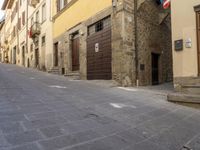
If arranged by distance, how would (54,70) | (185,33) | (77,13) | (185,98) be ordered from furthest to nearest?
1. (54,70)
2. (77,13)
3. (185,33)
4. (185,98)

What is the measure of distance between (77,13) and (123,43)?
5.25 metres

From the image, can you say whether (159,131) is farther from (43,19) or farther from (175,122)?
(43,19)

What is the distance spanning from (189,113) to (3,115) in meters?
3.92

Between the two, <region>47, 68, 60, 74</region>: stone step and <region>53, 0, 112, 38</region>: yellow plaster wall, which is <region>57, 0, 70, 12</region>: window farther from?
<region>47, 68, 60, 74</region>: stone step

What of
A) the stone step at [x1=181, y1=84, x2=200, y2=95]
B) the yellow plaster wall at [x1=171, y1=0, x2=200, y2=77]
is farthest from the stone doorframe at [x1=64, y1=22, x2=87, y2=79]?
the stone step at [x1=181, y1=84, x2=200, y2=95]

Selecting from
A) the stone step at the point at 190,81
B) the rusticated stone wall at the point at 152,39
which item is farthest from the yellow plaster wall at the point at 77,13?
the stone step at the point at 190,81

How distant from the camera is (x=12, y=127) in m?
3.18

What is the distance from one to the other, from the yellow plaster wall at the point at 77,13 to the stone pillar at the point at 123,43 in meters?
0.95

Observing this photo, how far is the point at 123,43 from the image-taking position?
9469mm

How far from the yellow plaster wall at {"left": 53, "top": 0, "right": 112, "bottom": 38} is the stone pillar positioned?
0.95 meters

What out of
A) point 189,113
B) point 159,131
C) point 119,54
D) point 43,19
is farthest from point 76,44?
point 159,131

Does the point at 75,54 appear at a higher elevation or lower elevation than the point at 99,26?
lower

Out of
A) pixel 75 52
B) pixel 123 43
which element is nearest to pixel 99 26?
pixel 123 43

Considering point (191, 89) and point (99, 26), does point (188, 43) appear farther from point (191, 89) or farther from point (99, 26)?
point (99, 26)
